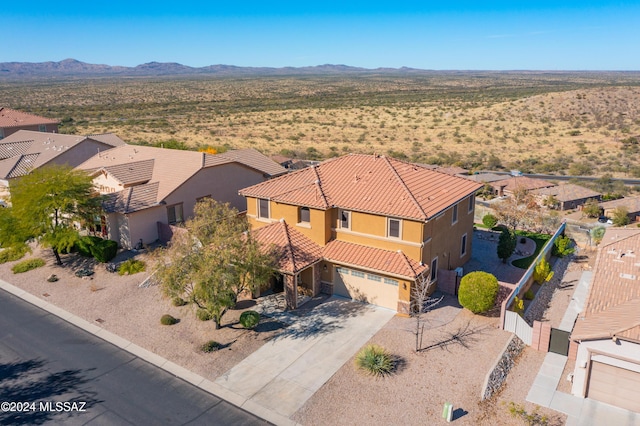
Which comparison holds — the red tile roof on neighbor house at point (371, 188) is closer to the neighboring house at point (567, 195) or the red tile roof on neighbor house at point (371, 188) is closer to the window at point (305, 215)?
the window at point (305, 215)

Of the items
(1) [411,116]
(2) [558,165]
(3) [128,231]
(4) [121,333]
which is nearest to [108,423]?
(4) [121,333]

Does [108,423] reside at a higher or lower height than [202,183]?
lower

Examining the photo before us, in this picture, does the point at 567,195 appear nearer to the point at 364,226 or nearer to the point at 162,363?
the point at 364,226

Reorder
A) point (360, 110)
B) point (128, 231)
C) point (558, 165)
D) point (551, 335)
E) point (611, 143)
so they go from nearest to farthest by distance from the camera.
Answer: point (551, 335), point (128, 231), point (558, 165), point (611, 143), point (360, 110)

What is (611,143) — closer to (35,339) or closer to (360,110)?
(360,110)

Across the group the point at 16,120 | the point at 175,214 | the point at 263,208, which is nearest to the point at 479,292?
the point at 263,208

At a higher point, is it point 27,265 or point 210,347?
point 27,265

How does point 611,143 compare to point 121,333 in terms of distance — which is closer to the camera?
point 121,333

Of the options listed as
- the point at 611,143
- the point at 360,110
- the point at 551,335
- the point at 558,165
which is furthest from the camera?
the point at 360,110
